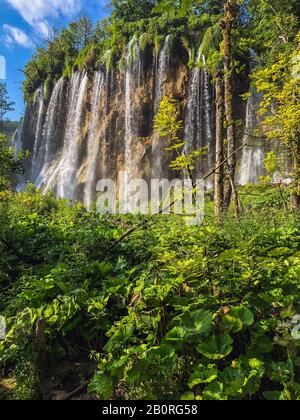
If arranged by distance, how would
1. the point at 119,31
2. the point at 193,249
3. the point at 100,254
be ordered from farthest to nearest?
the point at 119,31
the point at 100,254
the point at 193,249

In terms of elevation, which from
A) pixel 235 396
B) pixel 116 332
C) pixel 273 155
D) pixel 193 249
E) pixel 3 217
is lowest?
pixel 235 396

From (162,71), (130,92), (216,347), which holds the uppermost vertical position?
(162,71)

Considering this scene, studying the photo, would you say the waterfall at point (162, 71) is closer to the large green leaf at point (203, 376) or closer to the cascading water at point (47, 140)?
the cascading water at point (47, 140)

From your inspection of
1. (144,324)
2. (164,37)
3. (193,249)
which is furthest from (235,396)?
(164,37)

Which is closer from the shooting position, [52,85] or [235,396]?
[235,396]

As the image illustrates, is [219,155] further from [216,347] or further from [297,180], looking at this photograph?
[216,347]

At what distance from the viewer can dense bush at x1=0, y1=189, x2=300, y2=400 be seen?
98.7 inches

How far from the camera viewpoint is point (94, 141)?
25.4 meters

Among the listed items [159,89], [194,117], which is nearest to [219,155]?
[194,117]

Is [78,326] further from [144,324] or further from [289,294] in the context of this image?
[289,294]

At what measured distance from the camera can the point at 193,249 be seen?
4160 mm

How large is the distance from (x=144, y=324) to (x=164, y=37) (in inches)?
901

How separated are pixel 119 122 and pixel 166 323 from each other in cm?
2273

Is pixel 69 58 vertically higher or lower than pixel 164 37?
higher
